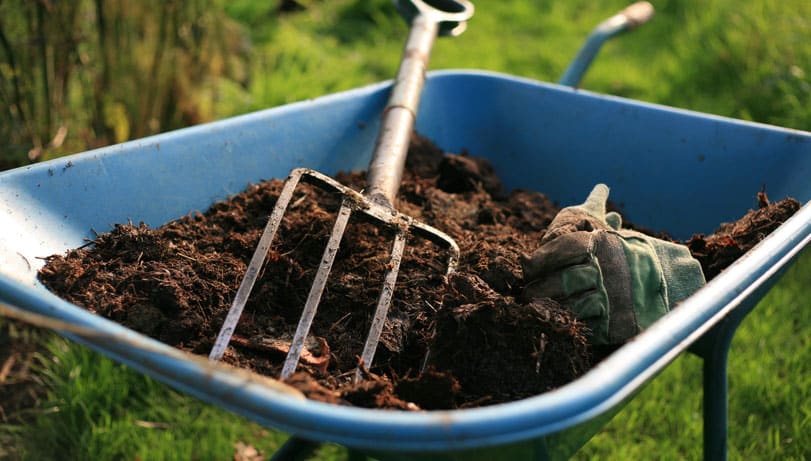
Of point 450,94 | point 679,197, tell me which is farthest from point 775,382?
point 450,94

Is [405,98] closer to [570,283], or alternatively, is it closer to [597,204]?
[597,204]

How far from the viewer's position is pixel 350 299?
49.7 inches

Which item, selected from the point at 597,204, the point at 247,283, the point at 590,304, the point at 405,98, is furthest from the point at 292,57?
the point at 590,304

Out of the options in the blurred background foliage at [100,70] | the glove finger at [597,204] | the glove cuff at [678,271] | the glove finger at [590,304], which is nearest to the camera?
the glove finger at [590,304]

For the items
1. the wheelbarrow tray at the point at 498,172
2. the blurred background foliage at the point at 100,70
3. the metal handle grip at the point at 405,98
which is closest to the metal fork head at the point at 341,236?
the metal handle grip at the point at 405,98

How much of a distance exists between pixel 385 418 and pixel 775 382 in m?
1.63

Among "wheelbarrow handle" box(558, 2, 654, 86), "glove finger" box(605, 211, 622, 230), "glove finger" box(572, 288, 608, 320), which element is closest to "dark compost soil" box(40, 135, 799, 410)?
"glove finger" box(572, 288, 608, 320)

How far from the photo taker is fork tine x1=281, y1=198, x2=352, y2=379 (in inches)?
41.8

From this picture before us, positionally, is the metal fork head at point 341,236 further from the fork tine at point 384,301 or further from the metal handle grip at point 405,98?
the metal handle grip at point 405,98

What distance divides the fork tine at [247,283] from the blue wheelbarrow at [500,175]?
212 mm

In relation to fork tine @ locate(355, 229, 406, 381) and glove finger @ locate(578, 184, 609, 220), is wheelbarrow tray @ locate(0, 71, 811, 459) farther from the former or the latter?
glove finger @ locate(578, 184, 609, 220)

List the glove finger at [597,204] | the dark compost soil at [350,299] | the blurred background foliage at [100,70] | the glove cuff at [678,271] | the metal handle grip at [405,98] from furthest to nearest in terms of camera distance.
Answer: the blurred background foliage at [100,70] → the metal handle grip at [405,98] → the glove finger at [597,204] → the glove cuff at [678,271] → the dark compost soil at [350,299]

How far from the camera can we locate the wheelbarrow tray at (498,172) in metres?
0.76

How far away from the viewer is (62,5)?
212 cm
